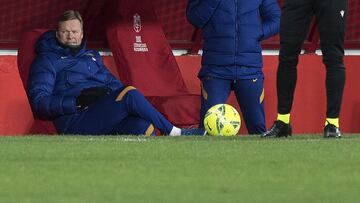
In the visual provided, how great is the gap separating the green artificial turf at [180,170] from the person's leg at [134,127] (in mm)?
1407

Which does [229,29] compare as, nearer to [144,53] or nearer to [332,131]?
[144,53]

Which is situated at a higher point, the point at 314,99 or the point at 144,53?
the point at 144,53

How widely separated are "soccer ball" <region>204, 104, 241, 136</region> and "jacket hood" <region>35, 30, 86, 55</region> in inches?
70.4

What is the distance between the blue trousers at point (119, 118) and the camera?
11336 millimetres

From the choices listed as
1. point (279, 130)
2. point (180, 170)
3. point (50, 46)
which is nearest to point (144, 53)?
point (50, 46)

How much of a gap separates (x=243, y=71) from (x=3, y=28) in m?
3.40

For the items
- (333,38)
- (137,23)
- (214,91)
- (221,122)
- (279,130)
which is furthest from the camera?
(137,23)

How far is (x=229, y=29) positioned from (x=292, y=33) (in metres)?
2.41

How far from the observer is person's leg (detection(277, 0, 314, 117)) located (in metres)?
9.56

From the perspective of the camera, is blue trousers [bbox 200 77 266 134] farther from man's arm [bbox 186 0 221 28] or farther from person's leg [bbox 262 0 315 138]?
person's leg [bbox 262 0 315 138]

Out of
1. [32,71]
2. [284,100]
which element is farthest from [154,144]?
[32,71]

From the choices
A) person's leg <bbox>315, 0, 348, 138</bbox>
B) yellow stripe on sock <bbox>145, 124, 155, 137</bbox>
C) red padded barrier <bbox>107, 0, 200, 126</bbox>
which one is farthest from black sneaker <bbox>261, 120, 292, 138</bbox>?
red padded barrier <bbox>107, 0, 200, 126</bbox>

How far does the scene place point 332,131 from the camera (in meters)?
9.88

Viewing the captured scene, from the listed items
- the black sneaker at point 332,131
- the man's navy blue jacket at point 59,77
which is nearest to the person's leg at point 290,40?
the black sneaker at point 332,131
